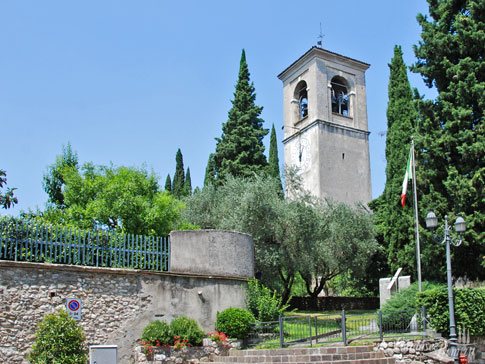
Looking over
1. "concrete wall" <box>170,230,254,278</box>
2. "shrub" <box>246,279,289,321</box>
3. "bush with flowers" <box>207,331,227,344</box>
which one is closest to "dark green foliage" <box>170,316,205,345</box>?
"bush with flowers" <box>207,331,227,344</box>

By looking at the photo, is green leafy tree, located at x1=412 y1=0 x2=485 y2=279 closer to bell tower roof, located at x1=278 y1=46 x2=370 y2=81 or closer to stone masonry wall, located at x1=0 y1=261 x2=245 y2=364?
stone masonry wall, located at x1=0 y1=261 x2=245 y2=364

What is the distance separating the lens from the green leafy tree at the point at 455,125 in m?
19.8

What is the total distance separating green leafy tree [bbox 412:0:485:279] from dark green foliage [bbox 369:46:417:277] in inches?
168

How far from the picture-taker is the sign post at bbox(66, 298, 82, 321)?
14312mm

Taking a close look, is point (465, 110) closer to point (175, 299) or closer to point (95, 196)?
point (175, 299)

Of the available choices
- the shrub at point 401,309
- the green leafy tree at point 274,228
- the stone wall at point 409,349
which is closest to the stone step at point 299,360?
the stone wall at point 409,349

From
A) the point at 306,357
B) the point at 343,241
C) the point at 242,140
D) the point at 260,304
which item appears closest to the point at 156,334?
the point at 260,304

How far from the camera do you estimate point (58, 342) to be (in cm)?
1334

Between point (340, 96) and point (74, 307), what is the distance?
33.9 m

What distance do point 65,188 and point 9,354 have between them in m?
14.3

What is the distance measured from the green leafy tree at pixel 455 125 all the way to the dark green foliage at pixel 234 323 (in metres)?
8.72

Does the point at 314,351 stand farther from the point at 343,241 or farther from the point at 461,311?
the point at 343,241

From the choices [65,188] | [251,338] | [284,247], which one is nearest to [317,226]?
[284,247]

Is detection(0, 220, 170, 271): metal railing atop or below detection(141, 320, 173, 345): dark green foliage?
atop
